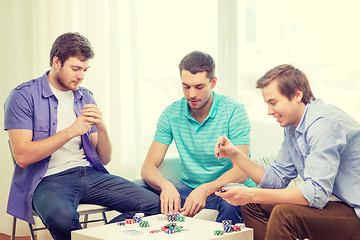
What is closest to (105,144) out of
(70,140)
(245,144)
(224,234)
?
(70,140)

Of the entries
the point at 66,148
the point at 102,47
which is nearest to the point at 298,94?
the point at 66,148

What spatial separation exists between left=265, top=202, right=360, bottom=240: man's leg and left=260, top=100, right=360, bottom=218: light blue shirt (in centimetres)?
5

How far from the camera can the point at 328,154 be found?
2162mm

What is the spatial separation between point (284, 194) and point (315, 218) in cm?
16

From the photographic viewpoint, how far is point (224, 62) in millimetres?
4078

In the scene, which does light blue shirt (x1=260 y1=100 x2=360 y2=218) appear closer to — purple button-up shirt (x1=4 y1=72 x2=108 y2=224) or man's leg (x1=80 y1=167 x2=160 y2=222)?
man's leg (x1=80 y1=167 x2=160 y2=222)

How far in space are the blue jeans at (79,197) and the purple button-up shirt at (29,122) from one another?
81 millimetres

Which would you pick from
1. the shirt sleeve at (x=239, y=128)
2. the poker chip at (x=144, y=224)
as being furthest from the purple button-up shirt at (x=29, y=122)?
the shirt sleeve at (x=239, y=128)

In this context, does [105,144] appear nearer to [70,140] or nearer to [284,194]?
[70,140]

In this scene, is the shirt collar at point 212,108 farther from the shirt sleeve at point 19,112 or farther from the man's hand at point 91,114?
the shirt sleeve at point 19,112

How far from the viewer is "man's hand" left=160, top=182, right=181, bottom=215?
2.67 metres

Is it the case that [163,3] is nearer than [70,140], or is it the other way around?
[70,140]

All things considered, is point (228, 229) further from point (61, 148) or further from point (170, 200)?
point (61, 148)

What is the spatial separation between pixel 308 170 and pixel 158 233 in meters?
0.66
